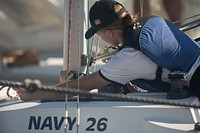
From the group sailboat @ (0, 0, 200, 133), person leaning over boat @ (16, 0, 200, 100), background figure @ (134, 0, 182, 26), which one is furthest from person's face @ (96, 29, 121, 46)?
background figure @ (134, 0, 182, 26)

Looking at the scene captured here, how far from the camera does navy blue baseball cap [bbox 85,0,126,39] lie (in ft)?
9.64

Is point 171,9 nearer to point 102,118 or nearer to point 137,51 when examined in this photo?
point 137,51

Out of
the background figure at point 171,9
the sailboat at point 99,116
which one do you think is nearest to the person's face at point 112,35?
the sailboat at point 99,116

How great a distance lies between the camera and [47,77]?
6887mm

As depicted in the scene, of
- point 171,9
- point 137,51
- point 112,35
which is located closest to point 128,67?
point 137,51

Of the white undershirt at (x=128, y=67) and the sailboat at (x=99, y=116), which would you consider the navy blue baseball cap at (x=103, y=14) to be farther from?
the sailboat at (x=99, y=116)

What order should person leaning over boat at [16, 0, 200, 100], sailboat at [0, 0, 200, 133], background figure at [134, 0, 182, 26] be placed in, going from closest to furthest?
sailboat at [0, 0, 200, 133]
person leaning over boat at [16, 0, 200, 100]
background figure at [134, 0, 182, 26]

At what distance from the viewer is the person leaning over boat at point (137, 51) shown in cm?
289

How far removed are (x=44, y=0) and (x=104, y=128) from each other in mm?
3865

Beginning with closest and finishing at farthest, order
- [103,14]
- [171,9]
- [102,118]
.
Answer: [102,118] < [103,14] < [171,9]

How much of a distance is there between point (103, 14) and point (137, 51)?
23 cm

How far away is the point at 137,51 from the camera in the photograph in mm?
2885

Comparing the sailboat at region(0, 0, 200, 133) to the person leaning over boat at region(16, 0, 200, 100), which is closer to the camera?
the sailboat at region(0, 0, 200, 133)

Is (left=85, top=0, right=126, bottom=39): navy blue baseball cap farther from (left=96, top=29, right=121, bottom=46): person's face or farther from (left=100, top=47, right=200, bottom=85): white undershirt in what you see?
(left=100, top=47, right=200, bottom=85): white undershirt
